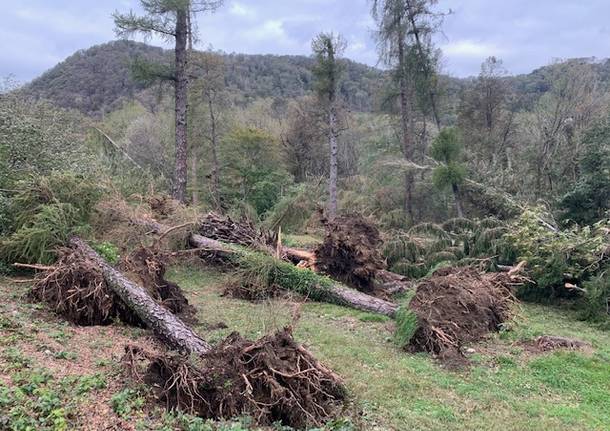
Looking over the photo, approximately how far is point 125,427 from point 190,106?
21.7 meters

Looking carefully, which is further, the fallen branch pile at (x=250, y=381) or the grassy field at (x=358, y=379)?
the fallen branch pile at (x=250, y=381)

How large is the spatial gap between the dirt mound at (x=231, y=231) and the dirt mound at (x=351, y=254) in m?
1.72

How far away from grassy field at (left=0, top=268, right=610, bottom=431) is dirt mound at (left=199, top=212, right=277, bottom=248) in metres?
3.84

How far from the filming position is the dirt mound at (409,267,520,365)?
22.2 feet

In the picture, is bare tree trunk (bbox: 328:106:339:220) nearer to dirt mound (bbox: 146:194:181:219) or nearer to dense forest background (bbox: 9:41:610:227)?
dense forest background (bbox: 9:41:610:227)

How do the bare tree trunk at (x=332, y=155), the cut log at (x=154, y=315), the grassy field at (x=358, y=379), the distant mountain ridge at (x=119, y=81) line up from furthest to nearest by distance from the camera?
the distant mountain ridge at (x=119, y=81) < the bare tree trunk at (x=332, y=155) < the cut log at (x=154, y=315) < the grassy field at (x=358, y=379)

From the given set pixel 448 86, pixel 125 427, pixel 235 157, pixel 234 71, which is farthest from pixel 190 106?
pixel 125 427

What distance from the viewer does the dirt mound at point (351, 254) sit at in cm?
1046

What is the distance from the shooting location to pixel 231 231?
40.4 ft

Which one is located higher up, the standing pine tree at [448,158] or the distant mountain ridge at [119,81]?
the distant mountain ridge at [119,81]

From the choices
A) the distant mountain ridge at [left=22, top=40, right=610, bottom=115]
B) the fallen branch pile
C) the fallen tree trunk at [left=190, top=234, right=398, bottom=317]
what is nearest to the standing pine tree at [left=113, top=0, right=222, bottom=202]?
the fallen tree trunk at [left=190, top=234, right=398, bottom=317]

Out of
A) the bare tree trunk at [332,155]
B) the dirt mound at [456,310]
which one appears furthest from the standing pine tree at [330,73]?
the dirt mound at [456,310]

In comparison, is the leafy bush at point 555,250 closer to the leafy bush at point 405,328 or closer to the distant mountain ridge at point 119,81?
the leafy bush at point 405,328

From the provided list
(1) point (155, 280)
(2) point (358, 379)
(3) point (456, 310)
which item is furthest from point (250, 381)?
(3) point (456, 310)
